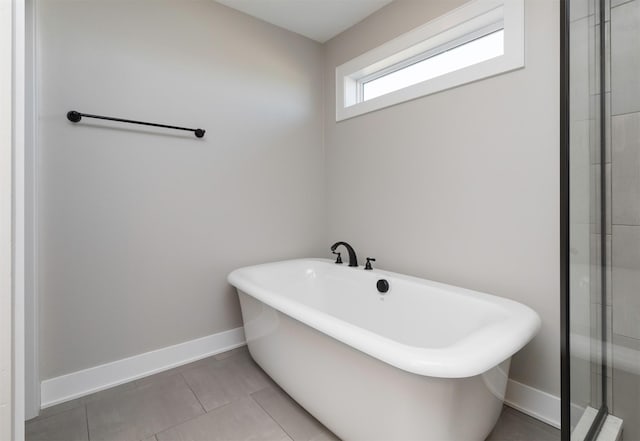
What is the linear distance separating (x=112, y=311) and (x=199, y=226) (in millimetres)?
678

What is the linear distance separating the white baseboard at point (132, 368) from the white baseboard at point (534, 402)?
5.48 feet

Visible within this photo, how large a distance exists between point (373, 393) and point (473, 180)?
4.02 ft

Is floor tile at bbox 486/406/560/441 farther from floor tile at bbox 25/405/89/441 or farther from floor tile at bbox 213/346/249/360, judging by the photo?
floor tile at bbox 25/405/89/441

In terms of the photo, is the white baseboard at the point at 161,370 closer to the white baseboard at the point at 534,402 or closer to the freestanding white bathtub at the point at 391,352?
the white baseboard at the point at 534,402

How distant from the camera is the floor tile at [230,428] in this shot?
1358 millimetres

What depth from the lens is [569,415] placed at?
3.13 feet

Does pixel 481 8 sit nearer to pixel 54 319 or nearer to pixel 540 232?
pixel 540 232

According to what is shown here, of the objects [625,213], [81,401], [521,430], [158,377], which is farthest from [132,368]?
[625,213]

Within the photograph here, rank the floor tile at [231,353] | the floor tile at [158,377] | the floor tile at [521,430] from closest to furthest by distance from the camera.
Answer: the floor tile at [521,430]
the floor tile at [158,377]
the floor tile at [231,353]

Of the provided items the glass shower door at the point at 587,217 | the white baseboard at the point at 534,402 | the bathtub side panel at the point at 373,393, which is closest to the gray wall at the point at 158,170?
the bathtub side panel at the point at 373,393

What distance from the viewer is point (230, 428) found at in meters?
1.41

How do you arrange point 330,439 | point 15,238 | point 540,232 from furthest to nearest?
point 540,232 → point 330,439 → point 15,238

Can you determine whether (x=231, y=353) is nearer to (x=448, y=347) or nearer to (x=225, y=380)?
(x=225, y=380)

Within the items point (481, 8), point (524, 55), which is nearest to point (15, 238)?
point (524, 55)
